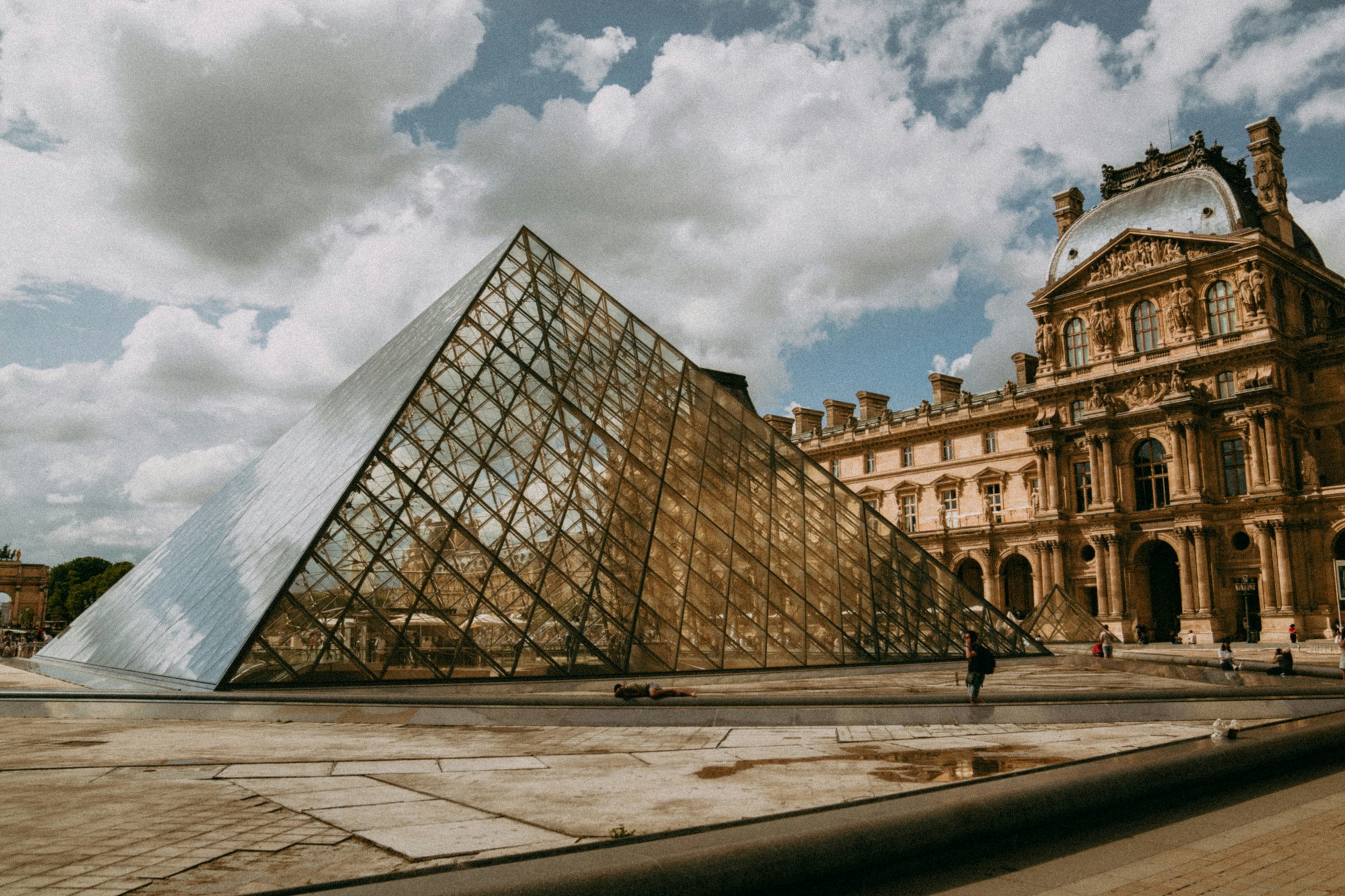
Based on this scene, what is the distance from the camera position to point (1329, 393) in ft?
129

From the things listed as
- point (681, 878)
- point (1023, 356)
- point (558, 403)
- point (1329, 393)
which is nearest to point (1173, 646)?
point (1329, 393)

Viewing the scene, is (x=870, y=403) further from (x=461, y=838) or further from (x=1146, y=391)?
(x=461, y=838)

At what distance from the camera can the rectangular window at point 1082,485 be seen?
45.2 metres

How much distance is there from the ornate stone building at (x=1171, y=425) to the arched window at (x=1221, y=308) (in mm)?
63

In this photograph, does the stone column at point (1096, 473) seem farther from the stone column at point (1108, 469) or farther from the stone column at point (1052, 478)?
the stone column at point (1052, 478)

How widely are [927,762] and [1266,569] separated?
3810 cm

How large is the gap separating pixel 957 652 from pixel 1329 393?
32007mm

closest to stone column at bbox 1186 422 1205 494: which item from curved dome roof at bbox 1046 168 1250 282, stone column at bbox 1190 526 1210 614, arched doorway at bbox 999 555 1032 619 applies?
stone column at bbox 1190 526 1210 614

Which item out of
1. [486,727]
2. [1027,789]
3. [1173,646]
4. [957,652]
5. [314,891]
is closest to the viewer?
[314,891]

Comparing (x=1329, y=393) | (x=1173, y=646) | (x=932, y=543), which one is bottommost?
(x=1173, y=646)

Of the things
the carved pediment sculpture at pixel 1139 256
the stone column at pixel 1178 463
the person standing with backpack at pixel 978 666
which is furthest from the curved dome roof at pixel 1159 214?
the person standing with backpack at pixel 978 666

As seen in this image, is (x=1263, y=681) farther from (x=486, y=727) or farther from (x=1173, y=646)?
(x=1173, y=646)

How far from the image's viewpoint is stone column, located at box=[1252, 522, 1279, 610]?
3688 centimetres

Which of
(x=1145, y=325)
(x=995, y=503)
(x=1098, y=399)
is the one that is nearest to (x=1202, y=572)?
(x=1098, y=399)
